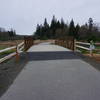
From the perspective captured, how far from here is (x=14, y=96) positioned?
5363 mm

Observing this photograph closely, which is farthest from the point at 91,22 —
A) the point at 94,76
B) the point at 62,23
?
the point at 94,76

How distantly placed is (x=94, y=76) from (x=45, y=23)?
138 m

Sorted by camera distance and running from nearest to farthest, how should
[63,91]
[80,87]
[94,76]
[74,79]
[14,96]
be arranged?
[14,96] → [63,91] → [80,87] → [74,79] → [94,76]

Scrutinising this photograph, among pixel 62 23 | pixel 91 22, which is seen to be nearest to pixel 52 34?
pixel 62 23

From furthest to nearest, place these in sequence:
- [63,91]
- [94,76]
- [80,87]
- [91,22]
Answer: [91,22]
[94,76]
[80,87]
[63,91]

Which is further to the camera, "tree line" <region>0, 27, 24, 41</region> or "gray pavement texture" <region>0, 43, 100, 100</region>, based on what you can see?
"tree line" <region>0, 27, 24, 41</region>

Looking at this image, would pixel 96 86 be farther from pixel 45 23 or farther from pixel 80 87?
pixel 45 23

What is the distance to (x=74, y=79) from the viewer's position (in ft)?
23.4

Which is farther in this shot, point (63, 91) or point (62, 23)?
point (62, 23)

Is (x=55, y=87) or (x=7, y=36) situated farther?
(x=7, y=36)

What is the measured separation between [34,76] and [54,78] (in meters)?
0.78

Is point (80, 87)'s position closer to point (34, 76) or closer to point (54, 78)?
point (54, 78)

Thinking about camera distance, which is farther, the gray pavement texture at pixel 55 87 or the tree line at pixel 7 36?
the tree line at pixel 7 36

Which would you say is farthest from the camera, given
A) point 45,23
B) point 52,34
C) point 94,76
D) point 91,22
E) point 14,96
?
point 45,23
